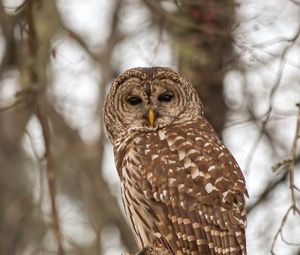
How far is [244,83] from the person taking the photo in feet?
33.0

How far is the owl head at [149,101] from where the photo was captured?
305 inches

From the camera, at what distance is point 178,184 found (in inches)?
276

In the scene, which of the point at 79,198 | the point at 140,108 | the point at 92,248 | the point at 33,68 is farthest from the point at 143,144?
the point at 79,198

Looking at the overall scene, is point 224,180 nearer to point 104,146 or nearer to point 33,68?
point 33,68

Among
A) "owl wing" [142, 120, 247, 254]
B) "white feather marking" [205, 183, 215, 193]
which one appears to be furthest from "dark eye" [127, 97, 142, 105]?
"white feather marking" [205, 183, 215, 193]

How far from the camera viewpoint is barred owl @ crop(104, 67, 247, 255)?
22.6 ft

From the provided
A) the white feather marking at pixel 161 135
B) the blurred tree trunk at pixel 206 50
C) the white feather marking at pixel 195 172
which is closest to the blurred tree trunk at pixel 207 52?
the blurred tree trunk at pixel 206 50

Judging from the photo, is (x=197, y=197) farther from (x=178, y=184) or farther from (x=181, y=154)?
(x=181, y=154)

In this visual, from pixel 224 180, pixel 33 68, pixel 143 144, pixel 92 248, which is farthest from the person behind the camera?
pixel 92 248

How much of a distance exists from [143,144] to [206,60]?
283 cm

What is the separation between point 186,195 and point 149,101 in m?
1.05

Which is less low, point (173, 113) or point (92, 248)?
point (173, 113)

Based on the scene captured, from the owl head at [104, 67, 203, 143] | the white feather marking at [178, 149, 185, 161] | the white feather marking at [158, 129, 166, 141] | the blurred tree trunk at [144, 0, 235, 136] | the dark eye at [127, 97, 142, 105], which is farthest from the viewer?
the blurred tree trunk at [144, 0, 235, 136]

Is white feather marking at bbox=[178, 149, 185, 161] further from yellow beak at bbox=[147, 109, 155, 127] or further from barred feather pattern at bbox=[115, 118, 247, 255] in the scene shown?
yellow beak at bbox=[147, 109, 155, 127]
